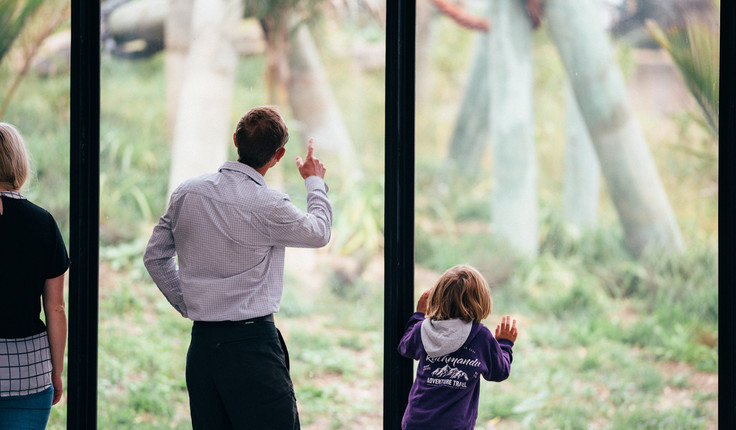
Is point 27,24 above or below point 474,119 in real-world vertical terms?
above

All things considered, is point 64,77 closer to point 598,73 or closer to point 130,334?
point 130,334

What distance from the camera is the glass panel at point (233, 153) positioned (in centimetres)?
277

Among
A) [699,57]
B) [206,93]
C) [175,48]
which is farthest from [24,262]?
[699,57]

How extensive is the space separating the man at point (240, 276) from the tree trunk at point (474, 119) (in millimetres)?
1874

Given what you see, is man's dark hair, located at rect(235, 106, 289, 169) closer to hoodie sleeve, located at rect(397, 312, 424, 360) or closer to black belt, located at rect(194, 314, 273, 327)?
black belt, located at rect(194, 314, 273, 327)

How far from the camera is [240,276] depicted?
5.19 ft

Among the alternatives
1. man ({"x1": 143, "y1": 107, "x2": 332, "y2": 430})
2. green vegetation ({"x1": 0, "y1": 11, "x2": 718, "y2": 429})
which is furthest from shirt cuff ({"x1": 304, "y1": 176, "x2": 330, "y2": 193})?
green vegetation ({"x1": 0, "y1": 11, "x2": 718, "y2": 429})

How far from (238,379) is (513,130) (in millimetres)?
2216

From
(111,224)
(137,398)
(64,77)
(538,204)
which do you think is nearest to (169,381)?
(137,398)

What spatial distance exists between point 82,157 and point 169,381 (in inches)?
39.2

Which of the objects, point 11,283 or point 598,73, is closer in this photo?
point 11,283

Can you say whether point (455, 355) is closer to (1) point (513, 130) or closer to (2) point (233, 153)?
(2) point (233, 153)

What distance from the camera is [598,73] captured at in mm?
3301

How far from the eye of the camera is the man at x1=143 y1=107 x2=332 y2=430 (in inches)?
61.5
